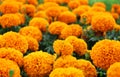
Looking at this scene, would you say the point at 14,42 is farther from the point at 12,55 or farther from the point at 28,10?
the point at 28,10

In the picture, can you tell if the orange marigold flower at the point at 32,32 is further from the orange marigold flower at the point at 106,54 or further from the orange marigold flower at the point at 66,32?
the orange marigold flower at the point at 106,54

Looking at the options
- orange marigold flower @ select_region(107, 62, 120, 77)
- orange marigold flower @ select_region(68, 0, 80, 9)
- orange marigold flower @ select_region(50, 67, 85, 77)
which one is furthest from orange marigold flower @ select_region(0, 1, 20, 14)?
orange marigold flower @ select_region(107, 62, 120, 77)

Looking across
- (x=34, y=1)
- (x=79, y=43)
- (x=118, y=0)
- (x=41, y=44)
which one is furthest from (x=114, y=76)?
(x=118, y=0)

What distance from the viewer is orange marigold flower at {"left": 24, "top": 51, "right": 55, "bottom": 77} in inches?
132

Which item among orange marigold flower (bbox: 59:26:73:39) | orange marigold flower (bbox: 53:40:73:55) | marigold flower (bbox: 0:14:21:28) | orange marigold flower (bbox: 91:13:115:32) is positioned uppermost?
orange marigold flower (bbox: 53:40:73:55)

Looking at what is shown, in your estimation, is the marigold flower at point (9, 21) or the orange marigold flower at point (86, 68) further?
the marigold flower at point (9, 21)

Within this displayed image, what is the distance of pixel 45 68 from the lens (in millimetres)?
3359

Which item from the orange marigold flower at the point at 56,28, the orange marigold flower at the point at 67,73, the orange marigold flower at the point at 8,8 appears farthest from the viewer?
the orange marigold flower at the point at 8,8

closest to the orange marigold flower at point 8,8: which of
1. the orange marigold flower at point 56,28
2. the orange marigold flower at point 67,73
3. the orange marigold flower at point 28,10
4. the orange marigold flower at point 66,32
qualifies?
the orange marigold flower at point 28,10

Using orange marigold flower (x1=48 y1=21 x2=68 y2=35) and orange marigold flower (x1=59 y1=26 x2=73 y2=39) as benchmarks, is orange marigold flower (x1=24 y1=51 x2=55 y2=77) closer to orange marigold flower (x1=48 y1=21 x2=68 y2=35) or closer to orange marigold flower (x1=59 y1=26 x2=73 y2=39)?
orange marigold flower (x1=59 y1=26 x2=73 y2=39)

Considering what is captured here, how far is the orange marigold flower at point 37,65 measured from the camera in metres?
3.35

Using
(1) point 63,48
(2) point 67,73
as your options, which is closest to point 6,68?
(2) point 67,73

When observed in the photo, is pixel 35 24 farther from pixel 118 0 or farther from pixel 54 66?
pixel 118 0

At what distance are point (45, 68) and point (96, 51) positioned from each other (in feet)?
1.59
